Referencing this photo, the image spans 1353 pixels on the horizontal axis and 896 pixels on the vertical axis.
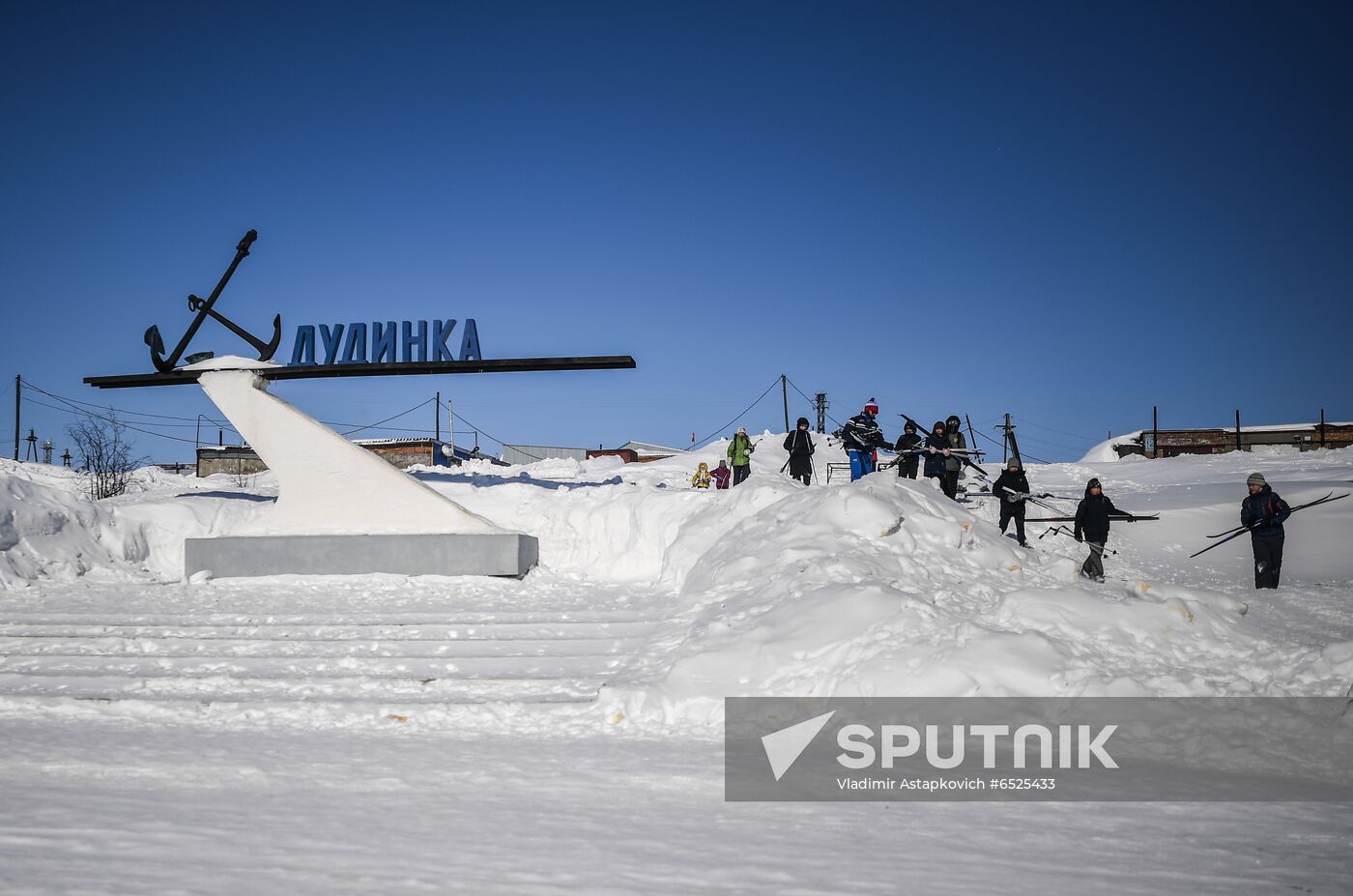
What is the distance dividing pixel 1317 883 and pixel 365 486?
41.5ft

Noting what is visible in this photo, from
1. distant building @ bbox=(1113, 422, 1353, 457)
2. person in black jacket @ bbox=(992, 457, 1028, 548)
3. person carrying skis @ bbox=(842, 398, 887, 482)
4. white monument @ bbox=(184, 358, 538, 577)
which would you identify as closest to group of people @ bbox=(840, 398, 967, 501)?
person carrying skis @ bbox=(842, 398, 887, 482)

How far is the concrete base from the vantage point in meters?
12.7

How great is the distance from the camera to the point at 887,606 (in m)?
7.01

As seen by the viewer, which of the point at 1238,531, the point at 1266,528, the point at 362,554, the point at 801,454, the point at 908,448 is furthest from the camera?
the point at 801,454

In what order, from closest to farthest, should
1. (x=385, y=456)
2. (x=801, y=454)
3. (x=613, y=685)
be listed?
(x=613, y=685)
(x=801, y=454)
(x=385, y=456)

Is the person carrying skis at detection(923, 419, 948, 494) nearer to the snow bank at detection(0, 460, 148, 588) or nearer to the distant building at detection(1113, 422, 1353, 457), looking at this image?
the snow bank at detection(0, 460, 148, 588)

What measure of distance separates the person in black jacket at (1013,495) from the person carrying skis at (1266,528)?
2.71 m

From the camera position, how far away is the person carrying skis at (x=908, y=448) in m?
14.5

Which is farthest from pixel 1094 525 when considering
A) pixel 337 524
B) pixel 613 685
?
pixel 337 524

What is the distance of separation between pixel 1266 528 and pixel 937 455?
15.7 ft

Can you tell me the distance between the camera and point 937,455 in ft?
45.5

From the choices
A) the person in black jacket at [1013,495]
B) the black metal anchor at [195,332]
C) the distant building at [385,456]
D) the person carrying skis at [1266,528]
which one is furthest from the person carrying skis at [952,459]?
the distant building at [385,456]

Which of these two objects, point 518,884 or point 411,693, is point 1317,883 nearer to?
point 518,884

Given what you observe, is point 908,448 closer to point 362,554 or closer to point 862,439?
point 862,439
